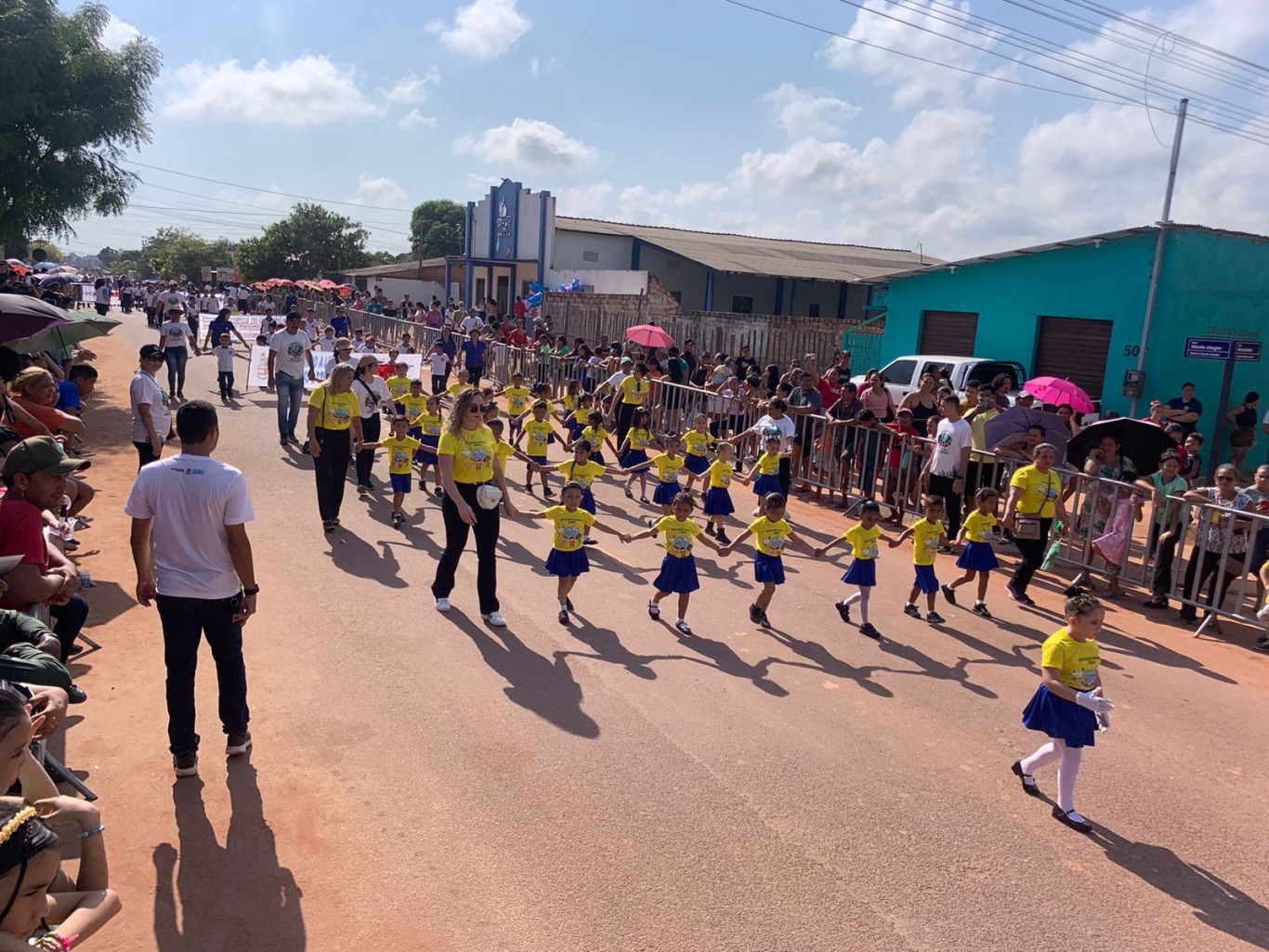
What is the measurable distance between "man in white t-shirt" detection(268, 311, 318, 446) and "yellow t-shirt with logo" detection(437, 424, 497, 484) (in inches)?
297

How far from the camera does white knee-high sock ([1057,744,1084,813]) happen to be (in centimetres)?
505

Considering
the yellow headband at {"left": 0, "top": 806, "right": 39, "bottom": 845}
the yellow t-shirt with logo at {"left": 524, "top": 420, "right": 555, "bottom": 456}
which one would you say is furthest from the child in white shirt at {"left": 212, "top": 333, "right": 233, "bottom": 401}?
the yellow headband at {"left": 0, "top": 806, "right": 39, "bottom": 845}

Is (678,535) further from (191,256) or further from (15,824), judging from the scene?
(191,256)

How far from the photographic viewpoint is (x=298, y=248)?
60.1 meters

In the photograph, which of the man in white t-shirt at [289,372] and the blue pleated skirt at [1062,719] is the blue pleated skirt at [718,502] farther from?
the man in white t-shirt at [289,372]

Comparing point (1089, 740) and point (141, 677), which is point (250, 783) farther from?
point (1089, 740)

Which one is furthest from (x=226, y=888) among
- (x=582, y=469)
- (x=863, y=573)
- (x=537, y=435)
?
(x=537, y=435)

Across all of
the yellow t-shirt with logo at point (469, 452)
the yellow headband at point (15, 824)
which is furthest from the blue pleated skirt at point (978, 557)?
the yellow headband at point (15, 824)

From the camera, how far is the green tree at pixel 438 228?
75750mm

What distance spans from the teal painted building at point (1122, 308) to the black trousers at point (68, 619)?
16.5 meters

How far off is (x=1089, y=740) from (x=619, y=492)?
8.46 m

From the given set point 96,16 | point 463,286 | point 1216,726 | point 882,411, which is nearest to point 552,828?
point 1216,726

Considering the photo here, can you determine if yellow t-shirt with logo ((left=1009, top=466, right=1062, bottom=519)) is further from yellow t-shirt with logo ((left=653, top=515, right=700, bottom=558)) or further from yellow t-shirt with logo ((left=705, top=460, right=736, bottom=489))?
yellow t-shirt with logo ((left=653, top=515, right=700, bottom=558))

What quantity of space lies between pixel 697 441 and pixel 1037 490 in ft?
14.1
